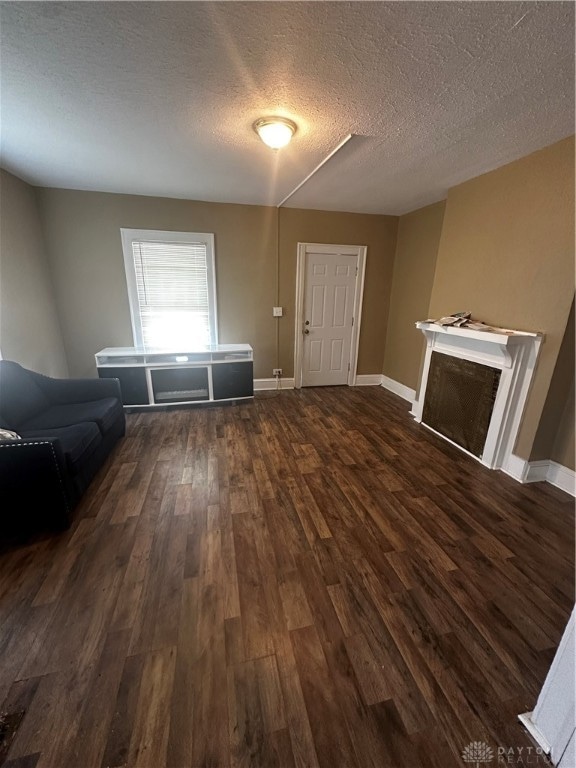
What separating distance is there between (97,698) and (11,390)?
2.31m

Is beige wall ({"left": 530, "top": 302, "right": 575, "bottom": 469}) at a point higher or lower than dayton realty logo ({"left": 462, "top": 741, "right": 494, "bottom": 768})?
higher

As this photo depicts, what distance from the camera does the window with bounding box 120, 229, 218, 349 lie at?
12.4 feet

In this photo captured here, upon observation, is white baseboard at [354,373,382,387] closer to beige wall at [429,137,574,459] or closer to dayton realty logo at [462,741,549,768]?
beige wall at [429,137,574,459]

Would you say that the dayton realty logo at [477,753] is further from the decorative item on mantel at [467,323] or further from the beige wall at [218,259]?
the beige wall at [218,259]

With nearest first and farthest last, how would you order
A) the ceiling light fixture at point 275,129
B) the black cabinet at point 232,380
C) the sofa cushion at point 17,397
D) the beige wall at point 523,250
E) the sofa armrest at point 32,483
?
1. the sofa armrest at point 32,483
2. the ceiling light fixture at point 275,129
3. the beige wall at point 523,250
4. the sofa cushion at point 17,397
5. the black cabinet at point 232,380

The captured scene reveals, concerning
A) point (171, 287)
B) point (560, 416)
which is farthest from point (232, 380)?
point (560, 416)

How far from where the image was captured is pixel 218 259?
4.01 m

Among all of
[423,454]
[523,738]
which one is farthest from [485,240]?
[523,738]

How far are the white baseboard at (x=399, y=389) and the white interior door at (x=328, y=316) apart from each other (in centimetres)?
64

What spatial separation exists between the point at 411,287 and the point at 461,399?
76.3 inches

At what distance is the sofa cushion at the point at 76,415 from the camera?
241cm

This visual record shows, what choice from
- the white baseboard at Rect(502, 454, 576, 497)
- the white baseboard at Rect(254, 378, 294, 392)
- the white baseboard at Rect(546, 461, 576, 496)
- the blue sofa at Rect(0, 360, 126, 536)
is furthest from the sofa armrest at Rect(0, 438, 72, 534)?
the white baseboard at Rect(546, 461, 576, 496)

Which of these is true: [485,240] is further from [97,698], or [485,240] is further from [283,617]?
[97,698]

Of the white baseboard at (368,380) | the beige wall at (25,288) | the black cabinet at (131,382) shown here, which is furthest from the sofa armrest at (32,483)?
the white baseboard at (368,380)
